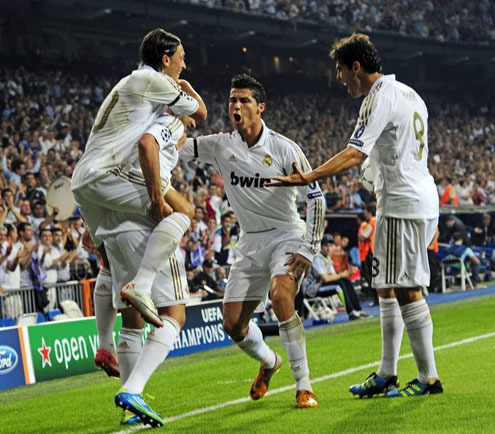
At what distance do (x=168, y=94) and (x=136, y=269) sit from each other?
1110mm

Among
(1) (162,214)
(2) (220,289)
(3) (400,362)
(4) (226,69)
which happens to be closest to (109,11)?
(4) (226,69)

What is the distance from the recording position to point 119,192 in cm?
491

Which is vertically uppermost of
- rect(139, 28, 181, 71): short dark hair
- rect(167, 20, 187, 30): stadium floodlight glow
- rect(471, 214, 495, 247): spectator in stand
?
rect(167, 20, 187, 30): stadium floodlight glow

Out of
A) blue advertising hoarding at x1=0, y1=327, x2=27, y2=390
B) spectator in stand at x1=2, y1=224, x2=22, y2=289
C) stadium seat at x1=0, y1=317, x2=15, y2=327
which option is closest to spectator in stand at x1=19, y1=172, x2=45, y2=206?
spectator in stand at x1=2, y1=224, x2=22, y2=289

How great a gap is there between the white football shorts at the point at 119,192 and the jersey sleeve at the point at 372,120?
4.14 ft

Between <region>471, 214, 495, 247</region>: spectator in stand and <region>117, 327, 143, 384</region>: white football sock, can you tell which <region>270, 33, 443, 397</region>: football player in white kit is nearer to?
<region>117, 327, 143, 384</region>: white football sock

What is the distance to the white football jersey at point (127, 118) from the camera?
4902mm

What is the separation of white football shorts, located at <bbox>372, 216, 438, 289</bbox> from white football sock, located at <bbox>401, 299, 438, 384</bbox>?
0.61ft

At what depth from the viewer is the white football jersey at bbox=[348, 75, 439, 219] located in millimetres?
5430

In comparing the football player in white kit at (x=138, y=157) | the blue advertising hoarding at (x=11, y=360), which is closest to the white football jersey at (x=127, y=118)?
the football player in white kit at (x=138, y=157)

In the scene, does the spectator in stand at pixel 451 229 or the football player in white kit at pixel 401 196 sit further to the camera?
the spectator in stand at pixel 451 229

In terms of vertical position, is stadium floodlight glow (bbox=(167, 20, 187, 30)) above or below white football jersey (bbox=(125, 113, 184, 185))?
above

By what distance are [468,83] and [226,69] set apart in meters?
16.1

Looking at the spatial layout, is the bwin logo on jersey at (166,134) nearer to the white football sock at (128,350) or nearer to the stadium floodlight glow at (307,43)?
the white football sock at (128,350)
